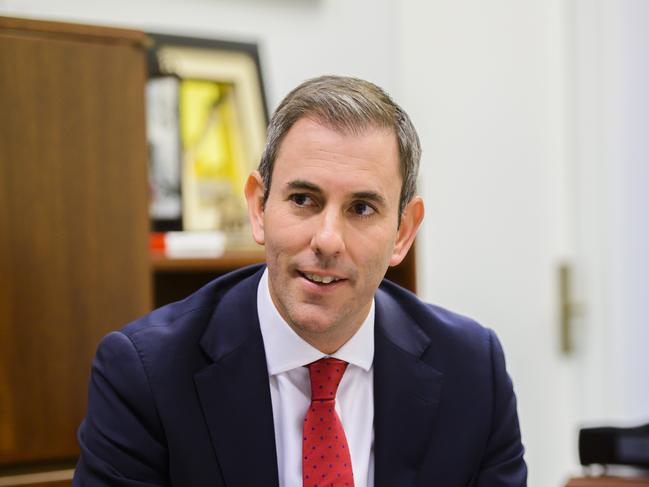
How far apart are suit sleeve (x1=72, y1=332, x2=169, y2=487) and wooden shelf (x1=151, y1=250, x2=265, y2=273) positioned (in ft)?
1.31

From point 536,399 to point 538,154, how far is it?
982 millimetres

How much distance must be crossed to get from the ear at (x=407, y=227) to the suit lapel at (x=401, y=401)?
17 centimetres

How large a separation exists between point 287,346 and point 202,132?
0.98 meters

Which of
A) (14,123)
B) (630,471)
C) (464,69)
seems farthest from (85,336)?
(464,69)

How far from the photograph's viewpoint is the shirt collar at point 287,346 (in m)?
1.53

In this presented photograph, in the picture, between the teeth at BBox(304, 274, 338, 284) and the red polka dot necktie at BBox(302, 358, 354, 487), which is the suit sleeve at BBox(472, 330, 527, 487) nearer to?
the red polka dot necktie at BBox(302, 358, 354, 487)

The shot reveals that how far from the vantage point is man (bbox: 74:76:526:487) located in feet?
4.58

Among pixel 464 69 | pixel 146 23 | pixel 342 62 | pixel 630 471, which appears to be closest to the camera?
pixel 630 471

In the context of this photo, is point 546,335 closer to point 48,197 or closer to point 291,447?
point 291,447

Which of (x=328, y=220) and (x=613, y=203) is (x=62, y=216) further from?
(x=613, y=203)

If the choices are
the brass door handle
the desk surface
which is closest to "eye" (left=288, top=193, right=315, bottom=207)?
the desk surface

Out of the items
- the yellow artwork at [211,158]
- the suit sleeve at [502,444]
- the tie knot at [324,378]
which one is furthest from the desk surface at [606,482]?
the yellow artwork at [211,158]

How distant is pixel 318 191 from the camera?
1386 millimetres

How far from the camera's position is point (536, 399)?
3.22 metres
